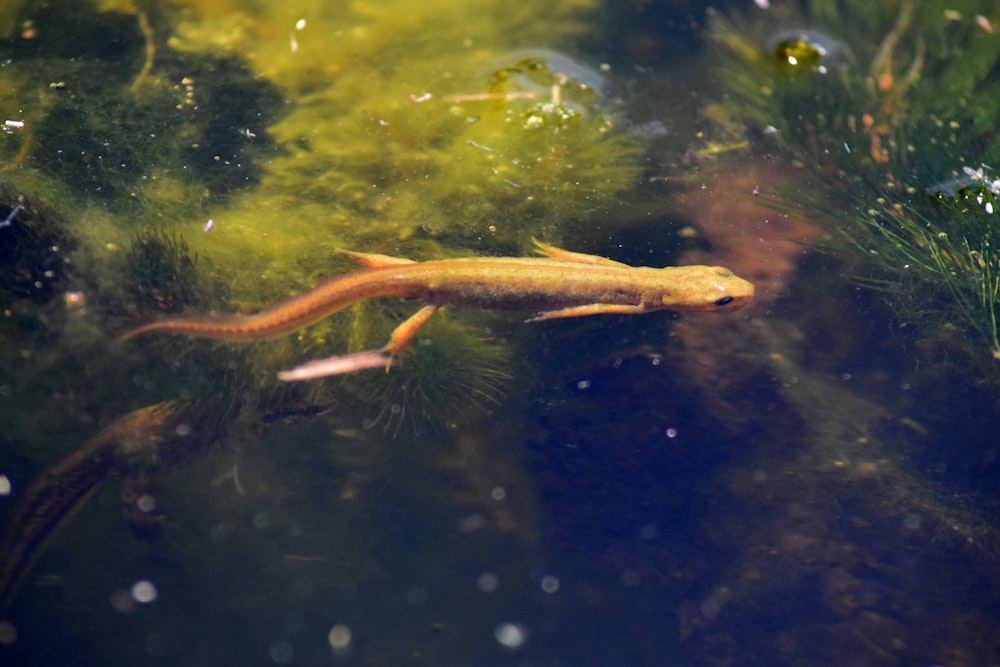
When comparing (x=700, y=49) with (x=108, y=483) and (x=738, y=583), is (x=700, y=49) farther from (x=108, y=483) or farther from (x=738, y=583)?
(x=108, y=483)

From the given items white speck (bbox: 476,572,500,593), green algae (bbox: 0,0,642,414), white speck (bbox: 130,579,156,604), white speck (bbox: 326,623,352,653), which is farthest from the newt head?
white speck (bbox: 130,579,156,604)

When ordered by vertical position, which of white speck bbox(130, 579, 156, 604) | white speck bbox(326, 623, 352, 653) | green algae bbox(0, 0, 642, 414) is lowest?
white speck bbox(326, 623, 352, 653)

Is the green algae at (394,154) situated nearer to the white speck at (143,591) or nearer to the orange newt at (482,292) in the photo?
the orange newt at (482,292)

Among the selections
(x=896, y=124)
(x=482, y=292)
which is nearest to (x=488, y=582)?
(x=482, y=292)

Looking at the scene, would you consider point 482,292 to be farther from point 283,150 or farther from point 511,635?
point 511,635

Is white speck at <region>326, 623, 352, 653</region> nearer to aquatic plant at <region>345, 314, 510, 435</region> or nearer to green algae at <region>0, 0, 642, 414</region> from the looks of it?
aquatic plant at <region>345, 314, 510, 435</region>

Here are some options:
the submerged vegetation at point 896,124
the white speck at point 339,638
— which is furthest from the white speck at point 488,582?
the submerged vegetation at point 896,124
